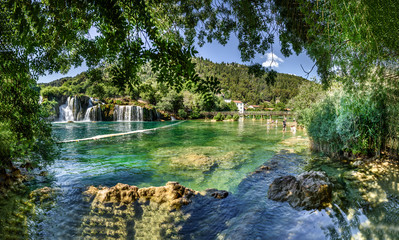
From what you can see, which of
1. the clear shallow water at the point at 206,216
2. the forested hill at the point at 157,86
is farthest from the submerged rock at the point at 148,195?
the forested hill at the point at 157,86

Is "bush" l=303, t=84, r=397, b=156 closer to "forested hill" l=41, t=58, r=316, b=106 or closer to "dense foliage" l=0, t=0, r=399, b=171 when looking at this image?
"dense foliage" l=0, t=0, r=399, b=171

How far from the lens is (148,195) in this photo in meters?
6.91

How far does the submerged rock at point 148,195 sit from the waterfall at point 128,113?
4552 centimetres

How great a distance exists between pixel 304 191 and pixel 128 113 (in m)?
49.0

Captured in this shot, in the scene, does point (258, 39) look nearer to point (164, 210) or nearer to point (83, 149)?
point (164, 210)

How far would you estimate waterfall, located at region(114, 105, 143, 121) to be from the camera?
49.7m

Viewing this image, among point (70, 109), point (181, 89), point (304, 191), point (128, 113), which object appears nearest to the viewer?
point (181, 89)

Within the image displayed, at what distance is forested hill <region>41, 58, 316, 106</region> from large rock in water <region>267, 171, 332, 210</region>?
3171 mm

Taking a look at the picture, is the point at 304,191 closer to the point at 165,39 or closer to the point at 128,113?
the point at 165,39

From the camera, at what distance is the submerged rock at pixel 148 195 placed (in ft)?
21.7

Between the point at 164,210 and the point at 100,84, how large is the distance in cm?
402

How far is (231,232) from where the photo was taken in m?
5.16

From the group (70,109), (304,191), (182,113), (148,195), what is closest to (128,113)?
(70,109)

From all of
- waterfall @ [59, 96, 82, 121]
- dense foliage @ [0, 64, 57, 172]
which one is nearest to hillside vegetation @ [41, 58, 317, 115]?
dense foliage @ [0, 64, 57, 172]
